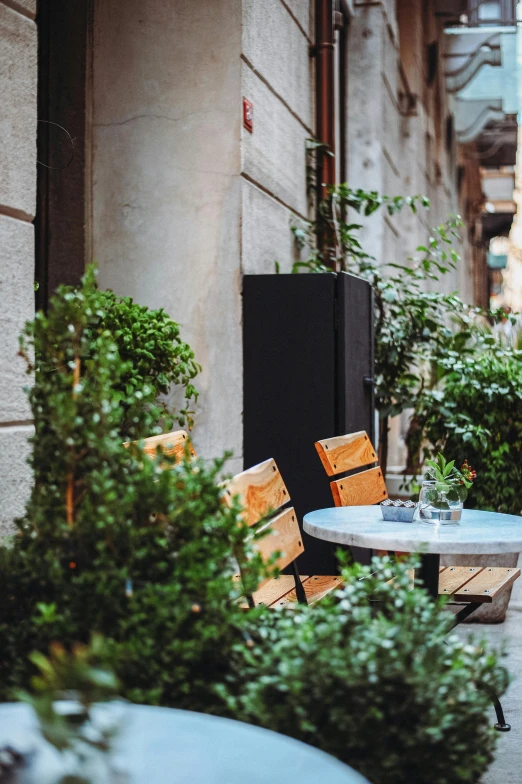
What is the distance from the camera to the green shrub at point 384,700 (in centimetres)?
183

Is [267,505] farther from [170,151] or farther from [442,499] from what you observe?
[170,151]

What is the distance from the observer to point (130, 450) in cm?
231

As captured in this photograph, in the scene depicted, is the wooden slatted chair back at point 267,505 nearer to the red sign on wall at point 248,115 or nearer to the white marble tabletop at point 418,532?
the white marble tabletop at point 418,532

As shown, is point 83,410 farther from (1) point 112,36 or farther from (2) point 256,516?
(1) point 112,36

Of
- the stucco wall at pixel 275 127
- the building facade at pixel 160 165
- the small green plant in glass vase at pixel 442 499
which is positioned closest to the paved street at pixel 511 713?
the small green plant in glass vase at pixel 442 499

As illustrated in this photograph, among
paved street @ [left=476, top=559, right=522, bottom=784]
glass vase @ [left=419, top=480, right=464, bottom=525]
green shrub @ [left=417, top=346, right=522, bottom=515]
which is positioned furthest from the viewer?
green shrub @ [left=417, top=346, right=522, bottom=515]

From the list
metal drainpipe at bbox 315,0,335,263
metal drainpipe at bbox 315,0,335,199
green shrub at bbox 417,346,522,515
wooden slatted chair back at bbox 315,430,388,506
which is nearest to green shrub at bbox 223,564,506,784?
wooden slatted chair back at bbox 315,430,388,506

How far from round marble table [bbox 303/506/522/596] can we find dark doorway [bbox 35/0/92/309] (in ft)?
7.28

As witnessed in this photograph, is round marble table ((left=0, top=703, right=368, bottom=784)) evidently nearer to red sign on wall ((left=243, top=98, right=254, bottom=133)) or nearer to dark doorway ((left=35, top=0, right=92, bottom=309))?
dark doorway ((left=35, top=0, right=92, bottom=309))

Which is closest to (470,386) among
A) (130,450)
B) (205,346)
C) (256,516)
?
(205,346)

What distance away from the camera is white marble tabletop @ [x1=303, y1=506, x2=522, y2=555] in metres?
3.01

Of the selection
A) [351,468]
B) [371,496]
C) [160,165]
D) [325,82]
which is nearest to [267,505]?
[351,468]

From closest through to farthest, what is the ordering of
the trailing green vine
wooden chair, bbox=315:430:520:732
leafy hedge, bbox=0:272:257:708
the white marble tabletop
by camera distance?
leafy hedge, bbox=0:272:257:708
the white marble tabletop
wooden chair, bbox=315:430:520:732
the trailing green vine

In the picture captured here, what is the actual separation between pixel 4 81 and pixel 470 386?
13.1ft
